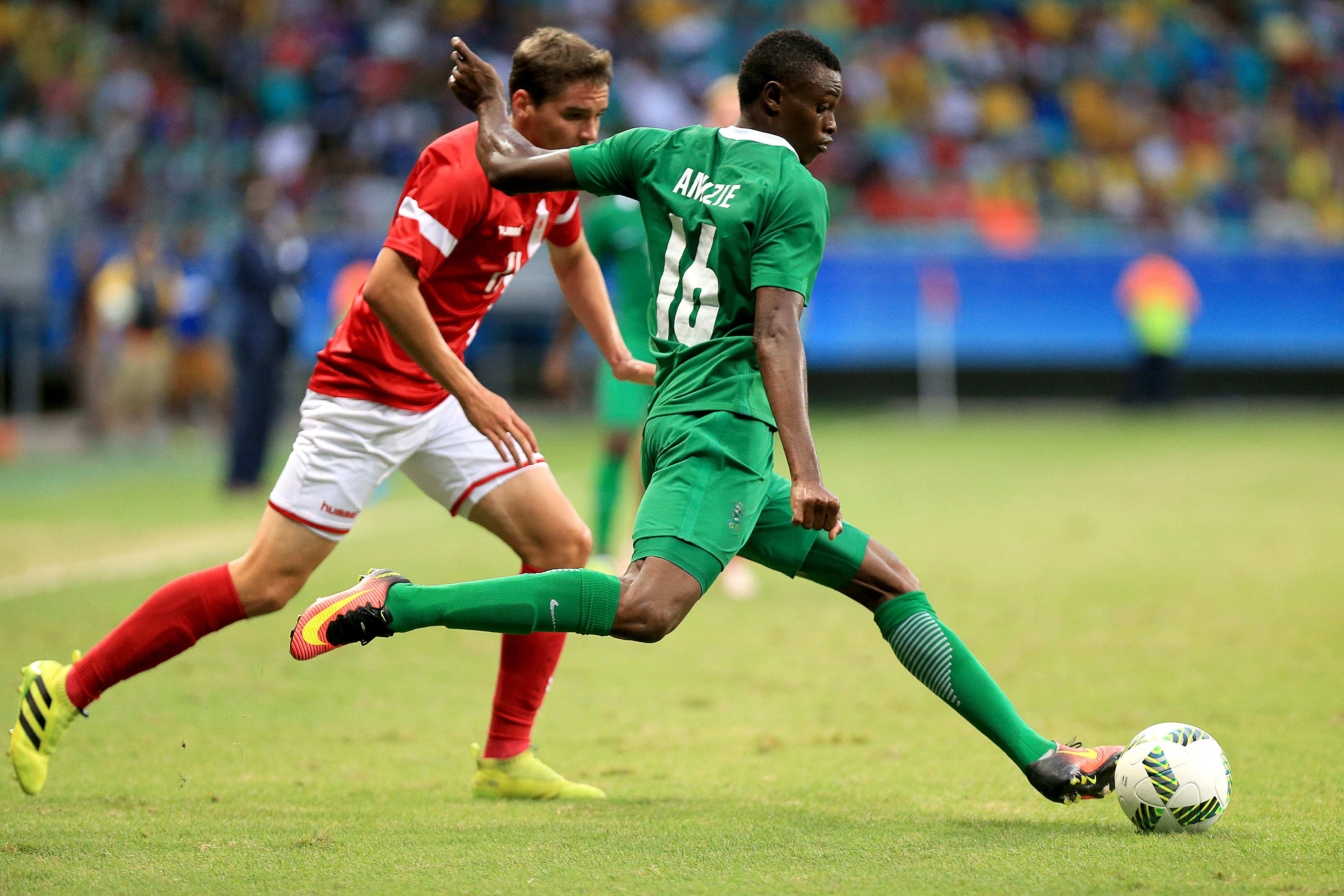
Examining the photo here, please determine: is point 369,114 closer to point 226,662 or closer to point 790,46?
point 226,662

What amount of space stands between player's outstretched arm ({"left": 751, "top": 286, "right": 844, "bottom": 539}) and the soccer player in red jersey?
84cm

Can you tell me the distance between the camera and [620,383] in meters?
8.28

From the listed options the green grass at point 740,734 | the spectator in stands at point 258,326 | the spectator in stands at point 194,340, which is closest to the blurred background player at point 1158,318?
the green grass at point 740,734

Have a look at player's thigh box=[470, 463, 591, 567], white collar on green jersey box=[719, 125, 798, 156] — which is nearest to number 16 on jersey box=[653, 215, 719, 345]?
white collar on green jersey box=[719, 125, 798, 156]

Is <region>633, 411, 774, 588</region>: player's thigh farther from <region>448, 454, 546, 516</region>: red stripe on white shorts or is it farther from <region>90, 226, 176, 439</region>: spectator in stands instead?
<region>90, 226, 176, 439</region>: spectator in stands

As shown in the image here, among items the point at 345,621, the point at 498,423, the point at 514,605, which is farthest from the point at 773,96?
the point at 345,621

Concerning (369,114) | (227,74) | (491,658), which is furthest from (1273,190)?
(491,658)

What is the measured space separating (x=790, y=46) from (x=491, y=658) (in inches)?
147

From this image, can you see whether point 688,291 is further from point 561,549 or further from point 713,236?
point 561,549

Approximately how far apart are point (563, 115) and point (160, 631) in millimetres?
1957

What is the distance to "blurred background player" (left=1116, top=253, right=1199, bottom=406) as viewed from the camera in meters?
20.2

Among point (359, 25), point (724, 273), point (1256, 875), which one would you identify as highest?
point (359, 25)

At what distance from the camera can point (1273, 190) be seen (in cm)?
2225

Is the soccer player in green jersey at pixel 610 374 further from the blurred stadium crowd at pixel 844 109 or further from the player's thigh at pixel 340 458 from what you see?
the blurred stadium crowd at pixel 844 109
